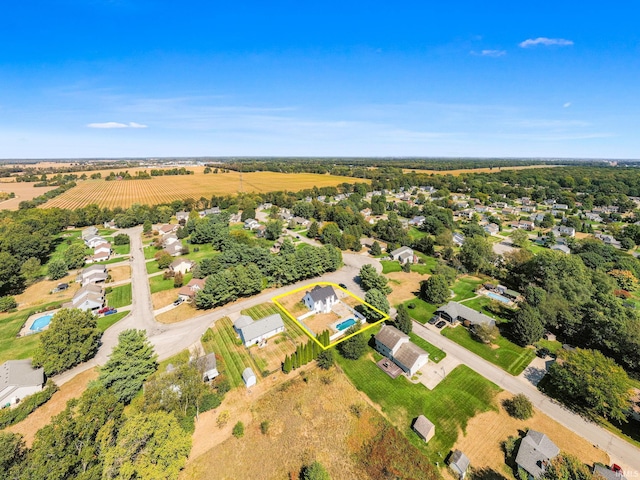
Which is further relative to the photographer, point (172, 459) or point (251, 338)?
point (251, 338)

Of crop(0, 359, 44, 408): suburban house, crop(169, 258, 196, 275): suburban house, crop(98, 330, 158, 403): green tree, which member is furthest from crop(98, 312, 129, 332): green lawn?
crop(169, 258, 196, 275): suburban house

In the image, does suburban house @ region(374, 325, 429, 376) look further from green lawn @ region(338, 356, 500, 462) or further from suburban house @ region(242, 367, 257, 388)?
suburban house @ region(242, 367, 257, 388)

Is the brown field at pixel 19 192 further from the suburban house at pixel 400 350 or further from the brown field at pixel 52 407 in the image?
the suburban house at pixel 400 350

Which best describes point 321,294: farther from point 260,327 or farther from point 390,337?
point 390,337

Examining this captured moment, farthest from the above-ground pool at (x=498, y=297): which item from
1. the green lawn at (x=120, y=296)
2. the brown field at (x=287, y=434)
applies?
the green lawn at (x=120, y=296)

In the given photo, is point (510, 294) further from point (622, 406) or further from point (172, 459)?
point (172, 459)

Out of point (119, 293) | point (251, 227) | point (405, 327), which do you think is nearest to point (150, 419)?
point (405, 327)
